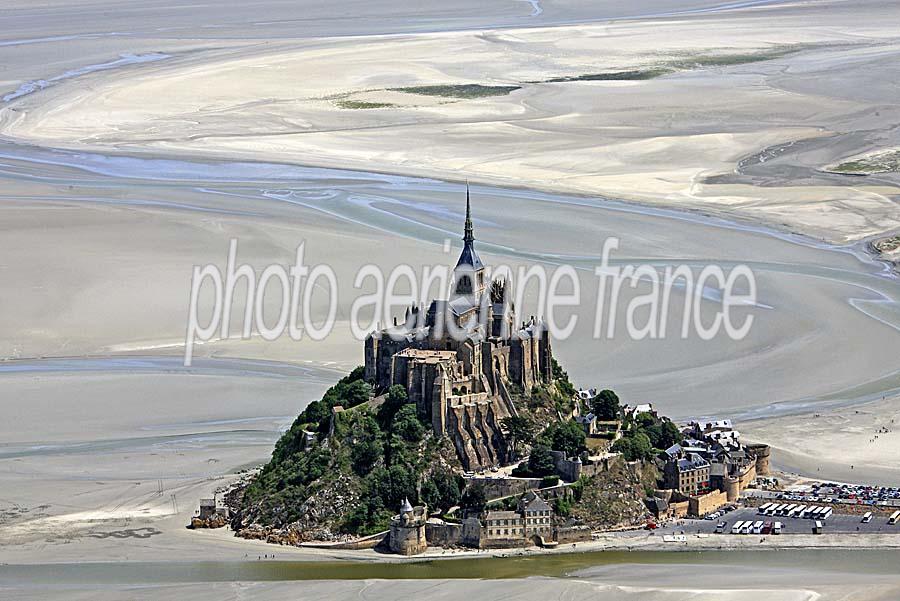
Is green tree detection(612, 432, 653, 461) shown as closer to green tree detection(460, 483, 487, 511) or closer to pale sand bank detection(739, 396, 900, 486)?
green tree detection(460, 483, 487, 511)

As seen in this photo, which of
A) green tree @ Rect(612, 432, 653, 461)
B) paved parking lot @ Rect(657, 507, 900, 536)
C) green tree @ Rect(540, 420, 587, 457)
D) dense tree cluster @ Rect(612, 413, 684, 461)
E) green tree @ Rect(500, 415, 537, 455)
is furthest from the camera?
dense tree cluster @ Rect(612, 413, 684, 461)

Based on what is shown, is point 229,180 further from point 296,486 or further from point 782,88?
point 296,486

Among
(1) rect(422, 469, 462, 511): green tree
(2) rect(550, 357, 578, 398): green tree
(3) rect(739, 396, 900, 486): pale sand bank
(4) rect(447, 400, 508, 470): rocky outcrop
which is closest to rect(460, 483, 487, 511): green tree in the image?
(1) rect(422, 469, 462, 511): green tree

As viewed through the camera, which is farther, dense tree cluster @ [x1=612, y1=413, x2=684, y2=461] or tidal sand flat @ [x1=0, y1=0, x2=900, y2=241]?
tidal sand flat @ [x1=0, y1=0, x2=900, y2=241]

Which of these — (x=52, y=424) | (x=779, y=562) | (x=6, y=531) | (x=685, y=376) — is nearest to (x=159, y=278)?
(x=52, y=424)

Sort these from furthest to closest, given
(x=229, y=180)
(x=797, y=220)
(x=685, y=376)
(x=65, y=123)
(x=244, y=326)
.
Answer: (x=65, y=123) < (x=229, y=180) < (x=797, y=220) < (x=244, y=326) < (x=685, y=376)

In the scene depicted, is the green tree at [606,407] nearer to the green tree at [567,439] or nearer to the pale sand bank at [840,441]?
the green tree at [567,439]

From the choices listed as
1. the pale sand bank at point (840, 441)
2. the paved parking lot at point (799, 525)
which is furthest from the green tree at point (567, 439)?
the pale sand bank at point (840, 441)
